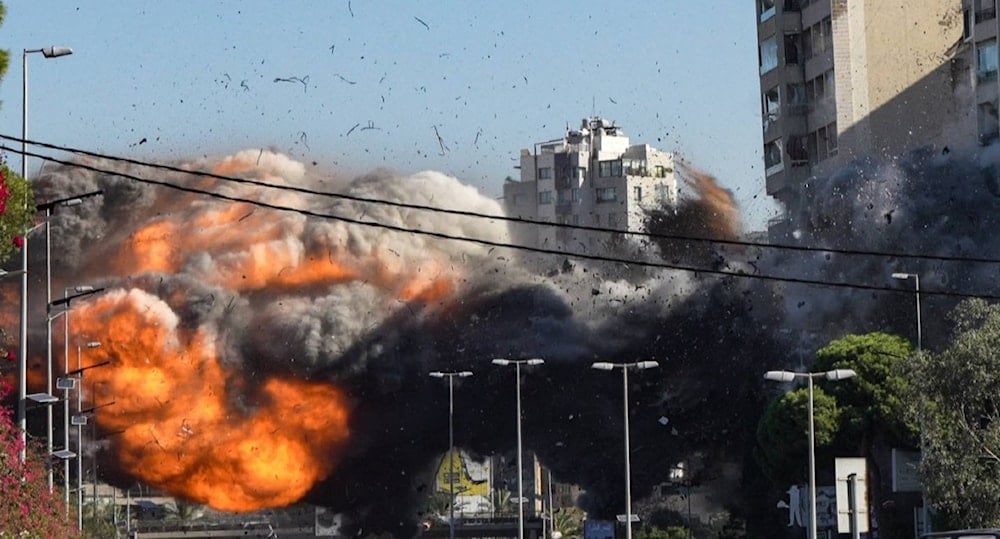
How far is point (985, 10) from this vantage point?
386 feet

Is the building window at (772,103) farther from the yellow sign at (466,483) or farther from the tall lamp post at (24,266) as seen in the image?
the tall lamp post at (24,266)

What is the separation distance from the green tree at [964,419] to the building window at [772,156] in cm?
6175

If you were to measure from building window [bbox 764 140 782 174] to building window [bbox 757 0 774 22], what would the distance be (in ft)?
24.1

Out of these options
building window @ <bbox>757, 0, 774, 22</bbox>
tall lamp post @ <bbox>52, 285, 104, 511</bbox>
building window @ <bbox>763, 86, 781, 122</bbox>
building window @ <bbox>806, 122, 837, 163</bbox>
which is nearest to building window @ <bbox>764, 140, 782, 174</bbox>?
building window @ <bbox>763, 86, 781, 122</bbox>

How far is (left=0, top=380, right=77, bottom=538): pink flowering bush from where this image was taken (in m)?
53.9

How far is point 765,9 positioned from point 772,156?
864 cm

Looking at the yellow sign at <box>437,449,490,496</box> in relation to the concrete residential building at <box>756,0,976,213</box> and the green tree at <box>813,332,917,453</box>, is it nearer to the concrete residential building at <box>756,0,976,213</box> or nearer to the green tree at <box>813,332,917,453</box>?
the concrete residential building at <box>756,0,976,213</box>

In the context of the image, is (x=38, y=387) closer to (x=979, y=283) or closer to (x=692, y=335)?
(x=692, y=335)

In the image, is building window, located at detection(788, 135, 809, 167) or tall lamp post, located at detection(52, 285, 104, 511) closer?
tall lamp post, located at detection(52, 285, 104, 511)

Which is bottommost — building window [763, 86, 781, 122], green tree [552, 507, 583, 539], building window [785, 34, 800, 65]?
green tree [552, 507, 583, 539]

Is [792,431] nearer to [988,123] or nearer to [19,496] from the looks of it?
[988,123]

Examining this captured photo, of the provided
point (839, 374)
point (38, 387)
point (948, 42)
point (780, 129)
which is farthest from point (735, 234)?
point (839, 374)

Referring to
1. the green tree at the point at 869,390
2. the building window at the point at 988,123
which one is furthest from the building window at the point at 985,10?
the green tree at the point at 869,390

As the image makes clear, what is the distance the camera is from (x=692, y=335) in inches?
5108
